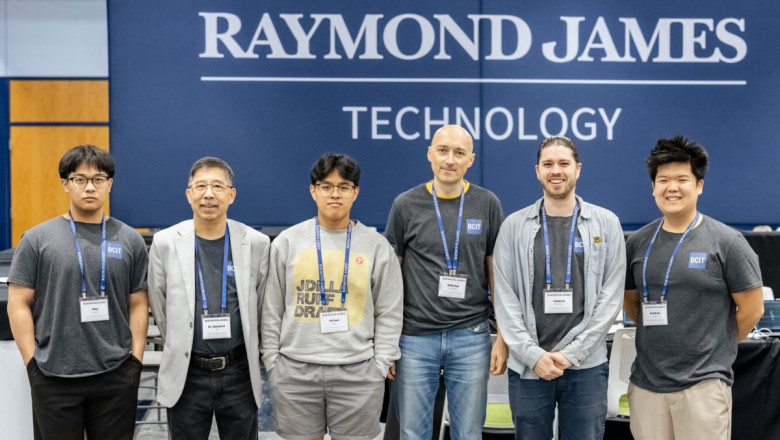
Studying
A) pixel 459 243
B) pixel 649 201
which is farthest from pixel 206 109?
pixel 649 201

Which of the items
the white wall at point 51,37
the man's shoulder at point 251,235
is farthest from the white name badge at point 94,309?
the white wall at point 51,37

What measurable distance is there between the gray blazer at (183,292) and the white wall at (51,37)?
653cm

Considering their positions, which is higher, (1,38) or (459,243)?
(1,38)

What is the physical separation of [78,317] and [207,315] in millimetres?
422

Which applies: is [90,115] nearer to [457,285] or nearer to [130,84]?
[130,84]

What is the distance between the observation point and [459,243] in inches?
102

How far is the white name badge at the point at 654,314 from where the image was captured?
7.86 feet

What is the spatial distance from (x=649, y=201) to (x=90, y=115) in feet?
22.5

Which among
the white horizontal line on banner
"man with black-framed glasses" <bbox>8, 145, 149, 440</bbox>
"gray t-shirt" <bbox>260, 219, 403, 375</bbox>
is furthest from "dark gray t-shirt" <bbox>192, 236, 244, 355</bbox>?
the white horizontal line on banner

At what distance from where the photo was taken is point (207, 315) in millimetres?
2404

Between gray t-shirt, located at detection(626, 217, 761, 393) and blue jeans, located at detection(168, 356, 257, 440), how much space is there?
55.4 inches

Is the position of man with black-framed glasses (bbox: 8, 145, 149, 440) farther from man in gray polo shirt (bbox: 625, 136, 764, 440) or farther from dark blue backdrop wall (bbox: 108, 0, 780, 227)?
man in gray polo shirt (bbox: 625, 136, 764, 440)

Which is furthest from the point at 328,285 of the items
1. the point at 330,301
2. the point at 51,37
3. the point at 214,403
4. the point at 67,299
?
the point at 51,37

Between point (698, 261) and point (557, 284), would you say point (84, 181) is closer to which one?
point (557, 284)
